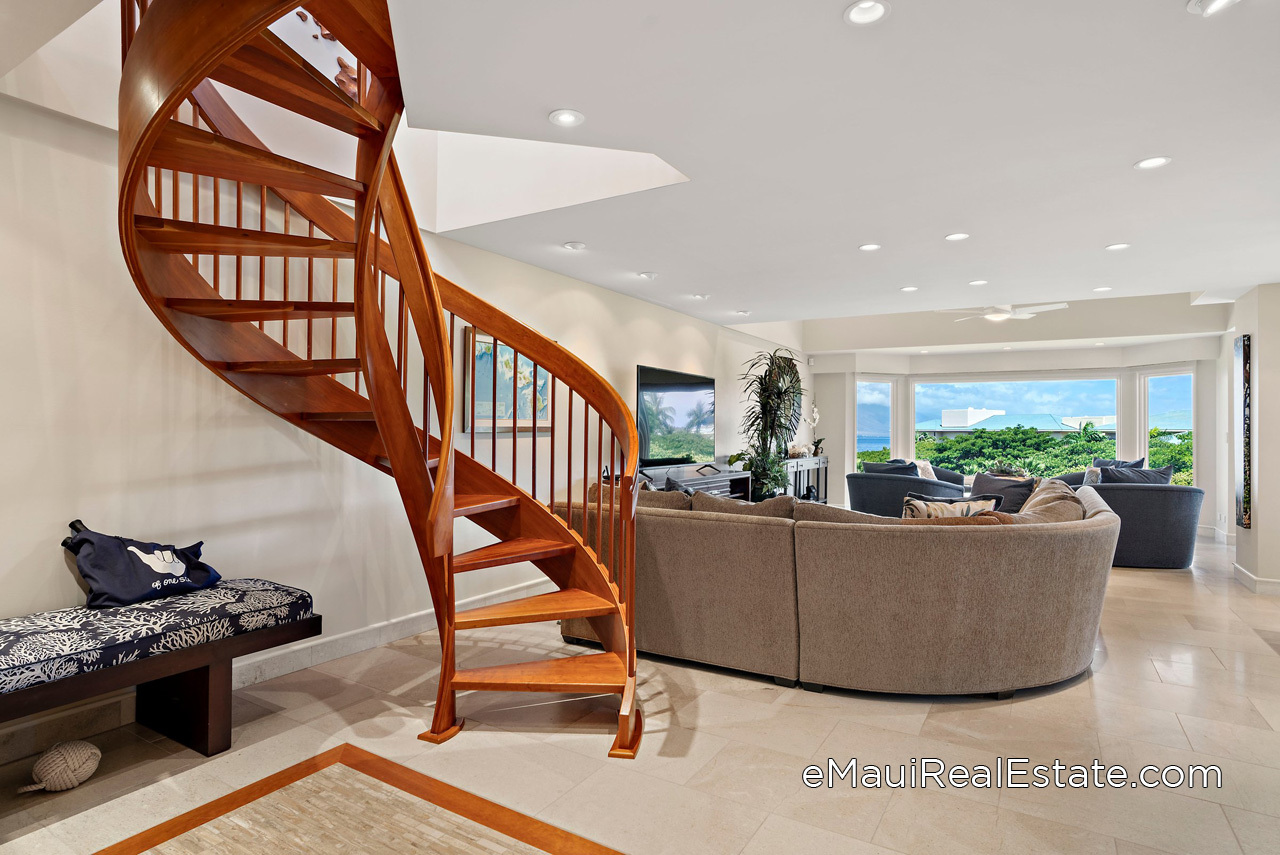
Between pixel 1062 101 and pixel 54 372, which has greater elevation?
pixel 1062 101

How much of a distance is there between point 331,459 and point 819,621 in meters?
2.54

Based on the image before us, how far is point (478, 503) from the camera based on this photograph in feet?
9.87

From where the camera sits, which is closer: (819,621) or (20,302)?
(20,302)

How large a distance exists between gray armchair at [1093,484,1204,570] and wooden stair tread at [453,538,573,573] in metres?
5.08

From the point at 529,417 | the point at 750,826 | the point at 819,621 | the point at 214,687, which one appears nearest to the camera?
the point at 750,826

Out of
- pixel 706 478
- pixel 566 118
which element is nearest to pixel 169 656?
pixel 566 118

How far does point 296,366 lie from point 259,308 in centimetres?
27

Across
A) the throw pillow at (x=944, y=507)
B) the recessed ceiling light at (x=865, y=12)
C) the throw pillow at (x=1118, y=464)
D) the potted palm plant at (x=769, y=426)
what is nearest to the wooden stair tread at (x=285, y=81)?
the recessed ceiling light at (x=865, y=12)

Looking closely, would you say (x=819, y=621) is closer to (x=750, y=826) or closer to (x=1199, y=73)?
(x=750, y=826)

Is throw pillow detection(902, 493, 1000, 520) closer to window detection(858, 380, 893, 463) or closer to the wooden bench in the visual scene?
the wooden bench

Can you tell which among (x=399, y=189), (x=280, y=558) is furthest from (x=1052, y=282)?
(x=280, y=558)

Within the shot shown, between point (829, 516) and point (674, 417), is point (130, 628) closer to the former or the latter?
point (829, 516)

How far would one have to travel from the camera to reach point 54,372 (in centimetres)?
258

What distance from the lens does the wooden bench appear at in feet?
6.67
